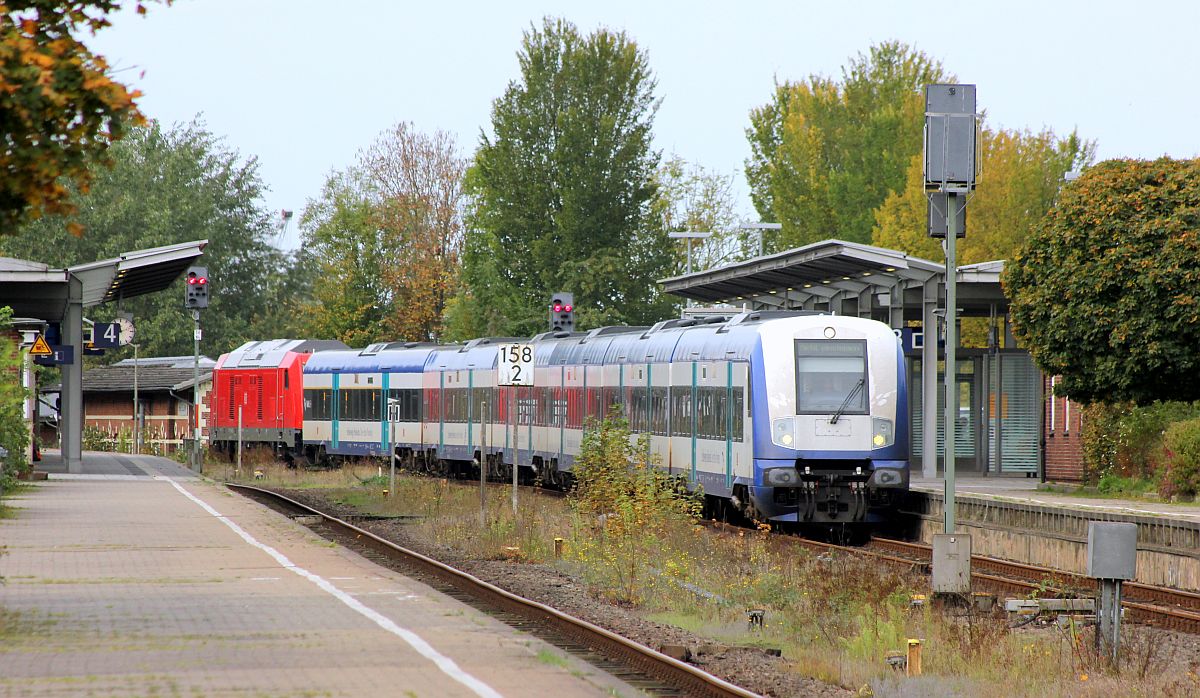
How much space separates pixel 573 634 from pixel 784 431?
9.67 metres

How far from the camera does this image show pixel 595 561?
1923 cm

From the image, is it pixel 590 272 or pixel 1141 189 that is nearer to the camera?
pixel 1141 189

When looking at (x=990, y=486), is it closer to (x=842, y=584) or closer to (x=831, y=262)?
(x=831, y=262)

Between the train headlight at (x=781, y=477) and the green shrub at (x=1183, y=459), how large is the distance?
706 cm

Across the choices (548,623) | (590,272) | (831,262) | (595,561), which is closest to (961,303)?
(831,262)

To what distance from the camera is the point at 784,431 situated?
75.9 feet

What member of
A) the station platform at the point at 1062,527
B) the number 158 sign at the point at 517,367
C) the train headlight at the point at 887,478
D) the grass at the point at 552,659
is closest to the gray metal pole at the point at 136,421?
the station platform at the point at 1062,527

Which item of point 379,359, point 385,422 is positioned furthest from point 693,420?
point 379,359

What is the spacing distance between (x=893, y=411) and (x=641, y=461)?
344 cm

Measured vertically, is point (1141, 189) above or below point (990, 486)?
above

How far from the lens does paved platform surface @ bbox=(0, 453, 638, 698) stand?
11.1m

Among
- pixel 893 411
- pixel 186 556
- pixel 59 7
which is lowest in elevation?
pixel 186 556

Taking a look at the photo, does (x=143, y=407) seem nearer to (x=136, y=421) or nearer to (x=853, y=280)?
(x=136, y=421)

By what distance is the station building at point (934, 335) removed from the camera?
108ft
